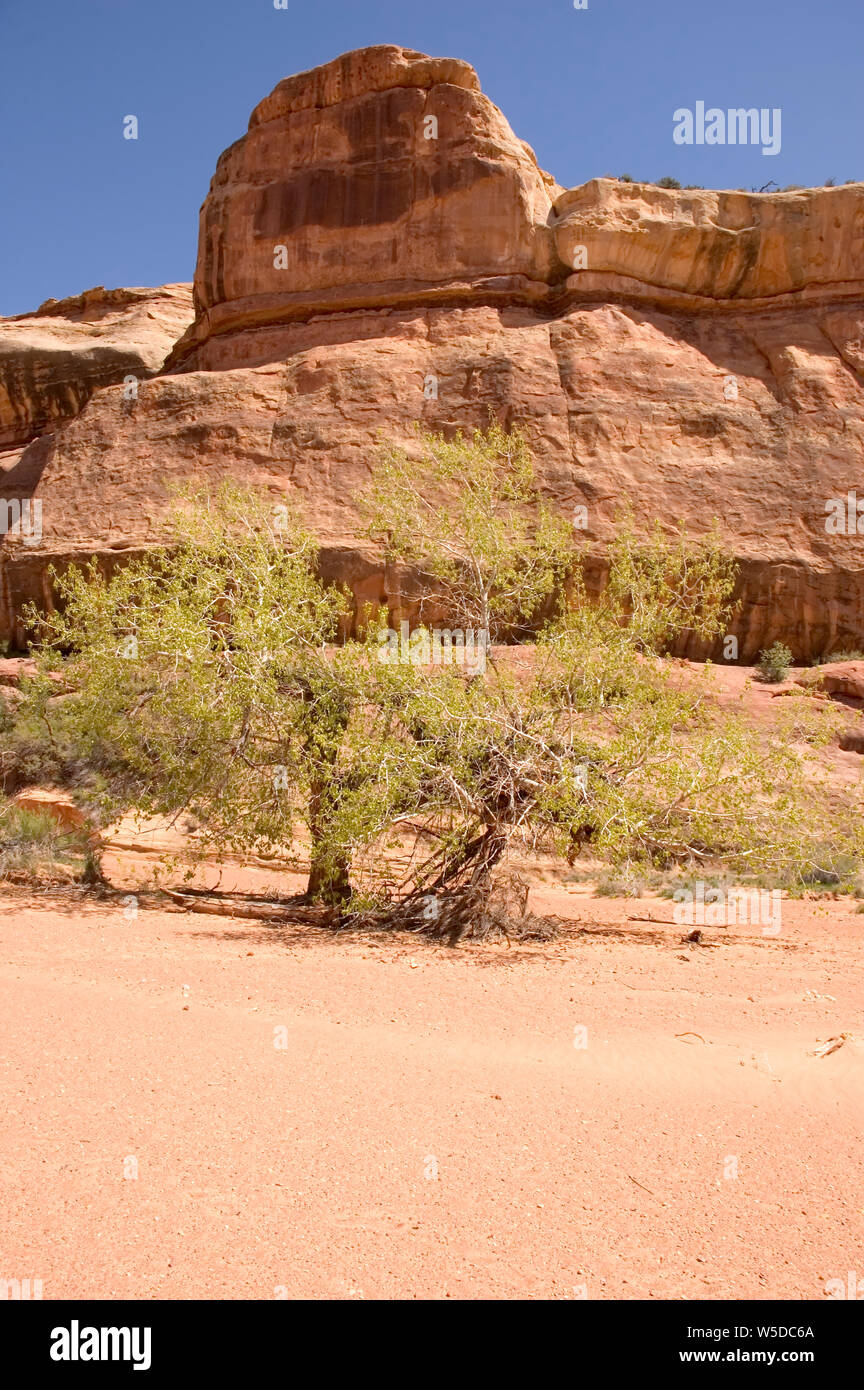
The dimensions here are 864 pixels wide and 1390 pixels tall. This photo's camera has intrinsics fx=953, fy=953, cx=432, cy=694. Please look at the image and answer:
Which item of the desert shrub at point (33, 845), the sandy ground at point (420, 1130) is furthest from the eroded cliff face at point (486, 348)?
the sandy ground at point (420, 1130)

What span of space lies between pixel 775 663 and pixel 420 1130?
17.5 metres

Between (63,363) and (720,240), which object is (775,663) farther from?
(63,363)

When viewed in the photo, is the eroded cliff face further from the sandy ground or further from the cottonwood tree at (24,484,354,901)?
the sandy ground

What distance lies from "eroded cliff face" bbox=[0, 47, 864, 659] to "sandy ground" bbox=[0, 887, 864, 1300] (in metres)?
14.4

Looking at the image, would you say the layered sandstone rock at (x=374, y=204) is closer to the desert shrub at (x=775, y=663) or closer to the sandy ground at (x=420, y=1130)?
the desert shrub at (x=775, y=663)

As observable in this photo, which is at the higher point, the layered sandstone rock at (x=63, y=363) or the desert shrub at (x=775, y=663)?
the layered sandstone rock at (x=63, y=363)

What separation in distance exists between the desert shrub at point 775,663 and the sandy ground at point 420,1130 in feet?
42.4

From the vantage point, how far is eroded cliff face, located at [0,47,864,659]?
2083 centimetres

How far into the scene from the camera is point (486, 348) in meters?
22.4

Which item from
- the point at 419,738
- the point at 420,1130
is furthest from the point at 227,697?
the point at 420,1130

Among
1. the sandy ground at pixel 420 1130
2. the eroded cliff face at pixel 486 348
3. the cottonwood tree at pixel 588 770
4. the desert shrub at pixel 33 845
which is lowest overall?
the desert shrub at pixel 33 845

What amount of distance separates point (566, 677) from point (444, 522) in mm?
2544

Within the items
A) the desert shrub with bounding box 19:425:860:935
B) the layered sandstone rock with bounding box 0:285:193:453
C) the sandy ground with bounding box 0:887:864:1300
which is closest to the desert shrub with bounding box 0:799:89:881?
the desert shrub with bounding box 19:425:860:935

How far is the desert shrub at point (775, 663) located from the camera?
19.3m
